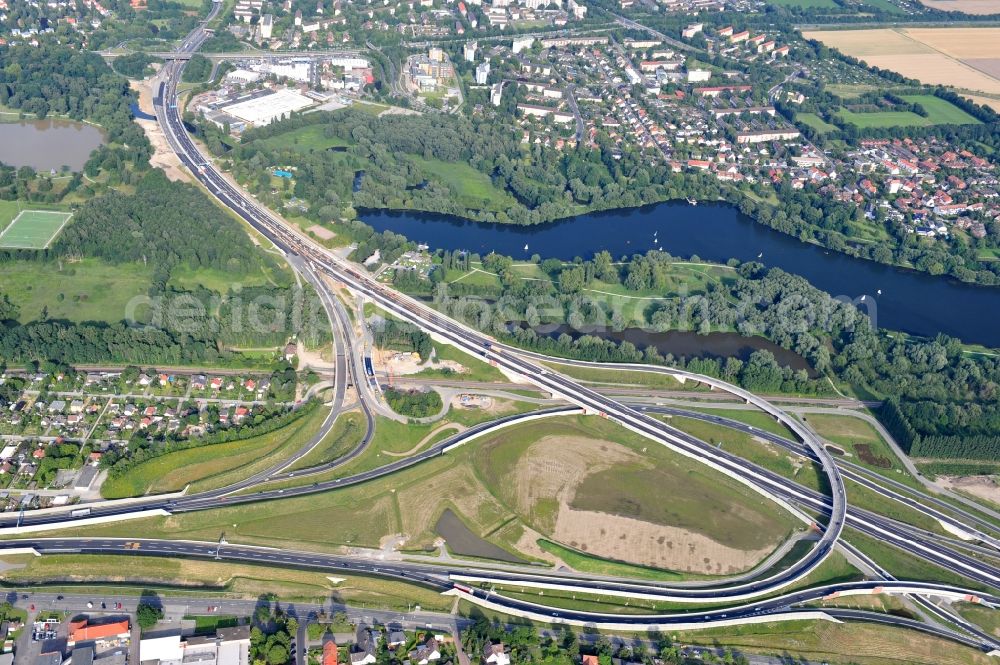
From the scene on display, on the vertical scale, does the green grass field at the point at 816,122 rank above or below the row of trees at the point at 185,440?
above

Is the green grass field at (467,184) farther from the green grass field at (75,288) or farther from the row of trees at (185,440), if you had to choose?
the row of trees at (185,440)

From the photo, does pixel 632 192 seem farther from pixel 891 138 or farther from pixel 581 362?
pixel 891 138

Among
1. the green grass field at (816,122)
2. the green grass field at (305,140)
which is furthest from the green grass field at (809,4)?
the green grass field at (305,140)

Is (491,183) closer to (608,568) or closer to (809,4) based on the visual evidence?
(608,568)

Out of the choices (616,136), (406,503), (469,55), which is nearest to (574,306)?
(406,503)

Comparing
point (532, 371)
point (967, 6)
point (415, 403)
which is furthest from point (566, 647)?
point (967, 6)

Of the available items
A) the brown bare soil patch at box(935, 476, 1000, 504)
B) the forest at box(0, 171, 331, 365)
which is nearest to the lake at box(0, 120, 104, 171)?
the forest at box(0, 171, 331, 365)
